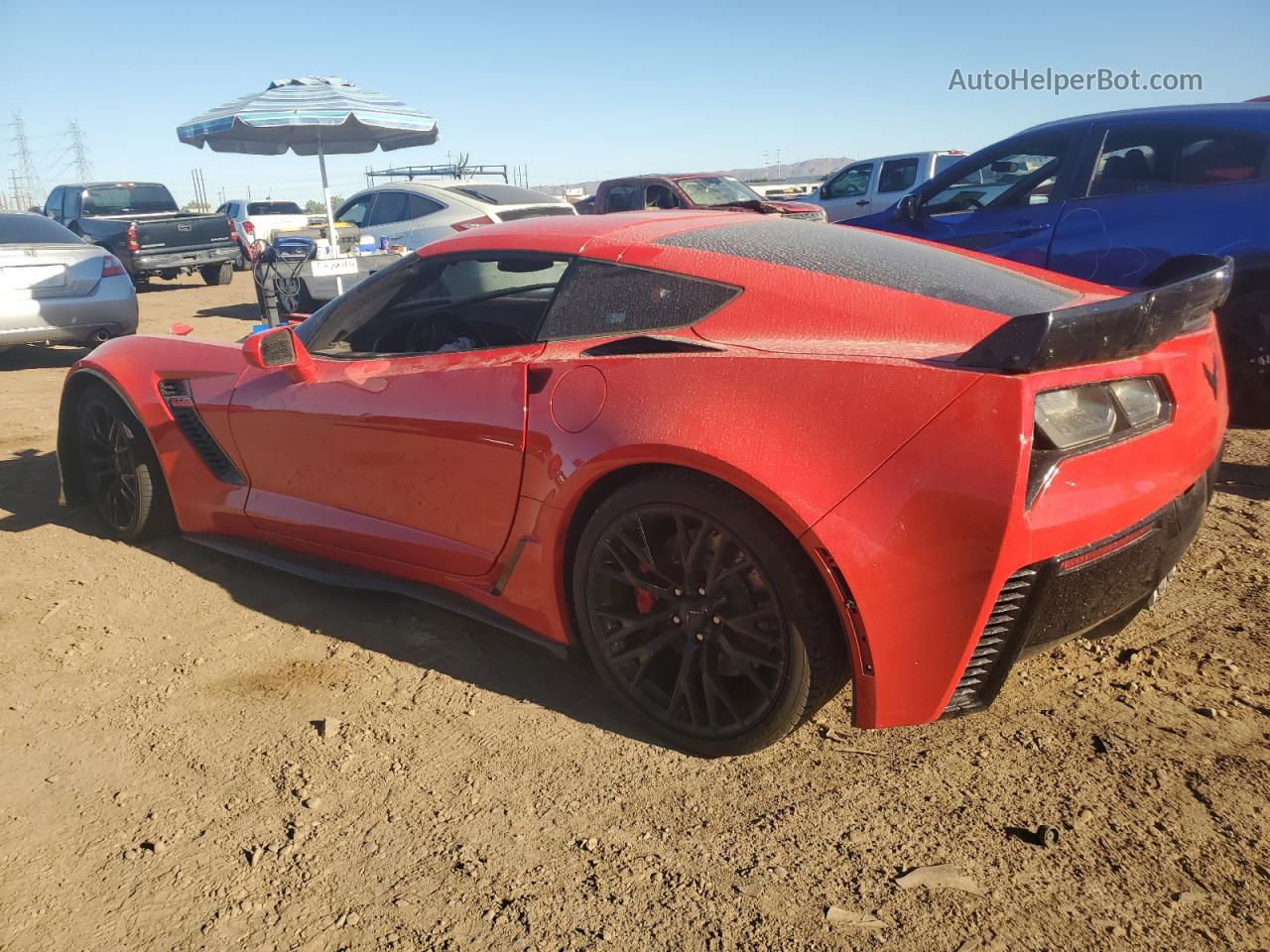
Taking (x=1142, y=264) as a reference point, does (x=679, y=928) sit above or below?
below

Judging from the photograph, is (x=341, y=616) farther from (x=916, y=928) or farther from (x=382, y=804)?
(x=916, y=928)

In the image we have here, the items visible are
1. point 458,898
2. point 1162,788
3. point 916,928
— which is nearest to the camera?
point 916,928

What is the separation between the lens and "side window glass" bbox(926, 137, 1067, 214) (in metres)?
5.09

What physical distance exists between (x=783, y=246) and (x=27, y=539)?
3599 millimetres

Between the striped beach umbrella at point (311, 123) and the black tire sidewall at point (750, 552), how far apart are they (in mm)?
7794

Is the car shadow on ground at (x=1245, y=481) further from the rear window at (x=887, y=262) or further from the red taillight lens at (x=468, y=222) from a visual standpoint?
the red taillight lens at (x=468, y=222)

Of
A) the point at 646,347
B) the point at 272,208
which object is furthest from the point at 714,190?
the point at 272,208

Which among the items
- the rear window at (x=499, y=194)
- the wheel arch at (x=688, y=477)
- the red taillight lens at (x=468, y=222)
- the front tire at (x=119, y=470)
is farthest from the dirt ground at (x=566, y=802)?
the rear window at (x=499, y=194)

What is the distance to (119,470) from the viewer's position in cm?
400

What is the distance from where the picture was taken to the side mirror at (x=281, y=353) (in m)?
3.13

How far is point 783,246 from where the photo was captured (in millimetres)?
2725

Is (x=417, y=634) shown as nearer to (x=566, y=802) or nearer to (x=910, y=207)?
(x=566, y=802)

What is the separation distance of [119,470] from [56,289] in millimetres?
5425

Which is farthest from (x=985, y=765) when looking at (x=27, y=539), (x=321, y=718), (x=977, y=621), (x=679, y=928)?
(x=27, y=539)
